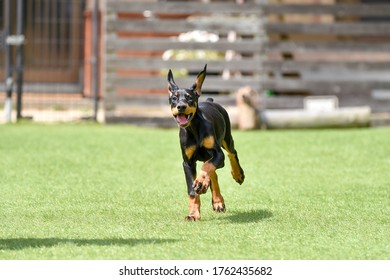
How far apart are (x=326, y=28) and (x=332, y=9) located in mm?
334

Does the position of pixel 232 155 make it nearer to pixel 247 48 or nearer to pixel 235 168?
pixel 235 168

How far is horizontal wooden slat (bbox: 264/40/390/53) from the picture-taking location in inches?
699

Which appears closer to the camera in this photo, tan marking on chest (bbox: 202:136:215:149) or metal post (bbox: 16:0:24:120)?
tan marking on chest (bbox: 202:136:215:149)

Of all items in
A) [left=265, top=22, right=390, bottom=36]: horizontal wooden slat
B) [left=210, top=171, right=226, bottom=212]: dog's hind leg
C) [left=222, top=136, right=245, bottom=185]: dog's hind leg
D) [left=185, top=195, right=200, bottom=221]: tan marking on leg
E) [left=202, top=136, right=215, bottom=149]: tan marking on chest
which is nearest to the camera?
[left=185, top=195, right=200, bottom=221]: tan marking on leg

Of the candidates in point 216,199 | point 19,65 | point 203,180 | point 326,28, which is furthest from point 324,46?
point 203,180

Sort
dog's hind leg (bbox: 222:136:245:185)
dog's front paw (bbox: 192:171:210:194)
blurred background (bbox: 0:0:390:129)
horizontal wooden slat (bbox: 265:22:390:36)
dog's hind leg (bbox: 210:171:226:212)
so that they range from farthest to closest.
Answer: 1. horizontal wooden slat (bbox: 265:22:390:36)
2. blurred background (bbox: 0:0:390:129)
3. dog's hind leg (bbox: 222:136:245:185)
4. dog's hind leg (bbox: 210:171:226:212)
5. dog's front paw (bbox: 192:171:210:194)

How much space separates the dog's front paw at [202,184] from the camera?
834 cm

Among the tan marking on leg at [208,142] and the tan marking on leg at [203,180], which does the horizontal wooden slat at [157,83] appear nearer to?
the tan marking on leg at [208,142]

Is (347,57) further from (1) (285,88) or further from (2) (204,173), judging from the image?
(2) (204,173)

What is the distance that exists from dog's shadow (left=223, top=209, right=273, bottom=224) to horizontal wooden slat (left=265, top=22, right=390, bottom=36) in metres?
8.79

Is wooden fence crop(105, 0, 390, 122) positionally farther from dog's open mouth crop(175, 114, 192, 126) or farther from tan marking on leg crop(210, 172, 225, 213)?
dog's open mouth crop(175, 114, 192, 126)

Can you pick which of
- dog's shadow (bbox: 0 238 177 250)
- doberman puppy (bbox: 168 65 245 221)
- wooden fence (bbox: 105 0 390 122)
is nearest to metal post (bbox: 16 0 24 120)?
wooden fence (bbox: 105 0 390 122)

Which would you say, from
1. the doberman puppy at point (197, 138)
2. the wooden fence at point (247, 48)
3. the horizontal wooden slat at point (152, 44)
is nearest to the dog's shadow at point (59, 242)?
the doberman puppy at point (197, 138)
